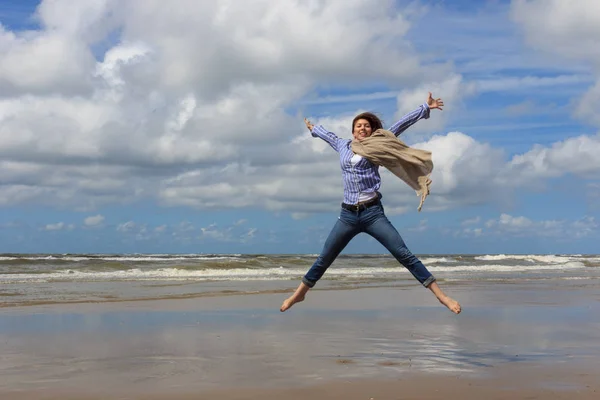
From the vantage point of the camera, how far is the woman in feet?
21.4

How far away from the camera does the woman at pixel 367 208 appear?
6.51 m

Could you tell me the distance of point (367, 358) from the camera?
245 inches

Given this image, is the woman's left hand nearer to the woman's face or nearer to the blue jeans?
the woman's face

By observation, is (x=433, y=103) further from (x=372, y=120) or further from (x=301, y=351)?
(x=301, y=351)

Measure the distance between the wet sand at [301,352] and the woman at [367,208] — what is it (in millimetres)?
866

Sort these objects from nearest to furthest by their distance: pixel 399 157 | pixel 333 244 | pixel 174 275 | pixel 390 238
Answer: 1. pixel 390 238
2. pixel 399 157
3. pixel 333 244
4. pixel 174 275

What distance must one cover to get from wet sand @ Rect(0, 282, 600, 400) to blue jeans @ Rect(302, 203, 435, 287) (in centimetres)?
91

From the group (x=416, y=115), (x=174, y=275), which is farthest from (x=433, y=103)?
(x=174, y=275)

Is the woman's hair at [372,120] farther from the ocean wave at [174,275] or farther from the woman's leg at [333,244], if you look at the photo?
the ocean wave at [174,275]

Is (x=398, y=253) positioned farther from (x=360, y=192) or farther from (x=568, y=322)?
(x=568, y=322)

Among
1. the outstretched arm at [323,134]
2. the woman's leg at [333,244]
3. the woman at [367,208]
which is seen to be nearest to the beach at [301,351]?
the woman's leg at [333,244]

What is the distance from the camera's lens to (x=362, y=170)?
6.54 metres

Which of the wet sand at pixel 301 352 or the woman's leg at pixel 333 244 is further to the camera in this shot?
the woman's leg at pixel 333 244

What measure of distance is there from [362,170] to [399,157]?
1.35 feet
